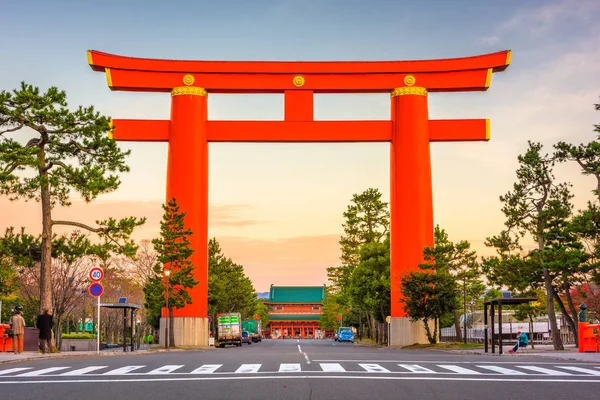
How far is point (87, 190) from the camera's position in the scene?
32.9 m

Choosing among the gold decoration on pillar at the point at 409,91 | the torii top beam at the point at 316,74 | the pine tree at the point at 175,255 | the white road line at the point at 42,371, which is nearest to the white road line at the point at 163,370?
the white road line at the point at 42,371

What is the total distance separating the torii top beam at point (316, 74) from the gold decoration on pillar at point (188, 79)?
17cm

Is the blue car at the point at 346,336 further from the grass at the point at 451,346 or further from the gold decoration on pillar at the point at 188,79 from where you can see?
the gold decoration on pillar at the point at 188,79

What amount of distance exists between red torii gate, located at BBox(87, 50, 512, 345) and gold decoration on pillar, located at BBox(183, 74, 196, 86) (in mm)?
66

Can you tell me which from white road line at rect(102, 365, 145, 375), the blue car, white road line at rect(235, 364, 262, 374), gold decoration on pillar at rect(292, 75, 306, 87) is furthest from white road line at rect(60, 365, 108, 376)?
the blue car

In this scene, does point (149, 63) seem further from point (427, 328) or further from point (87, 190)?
point (427, 328)

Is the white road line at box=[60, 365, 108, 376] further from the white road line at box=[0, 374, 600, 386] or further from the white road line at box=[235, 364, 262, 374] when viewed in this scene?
the white road line at box=[235, 364, 262, 374]

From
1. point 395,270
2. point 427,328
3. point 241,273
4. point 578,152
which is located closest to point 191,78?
point 395,270

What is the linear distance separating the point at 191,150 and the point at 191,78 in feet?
15.7

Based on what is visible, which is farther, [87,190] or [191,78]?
[191,78]

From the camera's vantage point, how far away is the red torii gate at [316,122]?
49406mm

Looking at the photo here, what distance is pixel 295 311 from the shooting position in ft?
489

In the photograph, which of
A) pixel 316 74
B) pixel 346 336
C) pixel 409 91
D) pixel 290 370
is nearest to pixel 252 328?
pixel 346 336

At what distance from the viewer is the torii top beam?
49438mm
